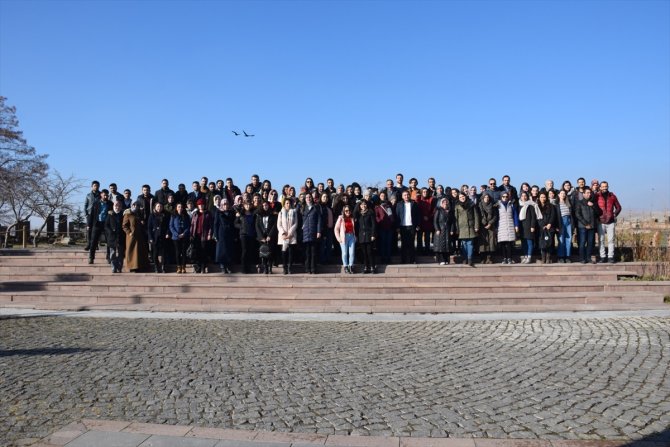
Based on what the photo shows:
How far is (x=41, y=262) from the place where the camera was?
15.0m

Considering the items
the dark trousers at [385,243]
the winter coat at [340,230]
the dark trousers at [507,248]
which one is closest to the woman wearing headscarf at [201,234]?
the winter coat at [340,230]

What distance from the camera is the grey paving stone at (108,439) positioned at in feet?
13.6

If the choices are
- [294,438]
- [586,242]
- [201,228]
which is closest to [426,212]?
[586,242]

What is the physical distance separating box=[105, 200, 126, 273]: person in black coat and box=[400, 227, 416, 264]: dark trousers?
7.42 m

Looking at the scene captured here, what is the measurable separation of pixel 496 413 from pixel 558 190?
10430 mm

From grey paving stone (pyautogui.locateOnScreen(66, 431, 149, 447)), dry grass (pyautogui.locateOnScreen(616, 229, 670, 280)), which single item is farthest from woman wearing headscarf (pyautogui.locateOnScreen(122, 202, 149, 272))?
dry grass (pyautogui.locateOnScreen(616, 229, 670, 280))

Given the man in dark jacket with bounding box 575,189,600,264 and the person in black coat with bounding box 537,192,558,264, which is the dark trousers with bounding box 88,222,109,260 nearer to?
the person in black coat with bounding box 537,192,558,264

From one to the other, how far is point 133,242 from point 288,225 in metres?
4.22

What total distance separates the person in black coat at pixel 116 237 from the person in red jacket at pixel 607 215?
1247cm

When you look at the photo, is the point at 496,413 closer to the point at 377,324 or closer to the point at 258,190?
the point at 377,324

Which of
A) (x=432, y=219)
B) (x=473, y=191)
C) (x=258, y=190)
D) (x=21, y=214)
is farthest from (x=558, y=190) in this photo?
(x=21, y=214)

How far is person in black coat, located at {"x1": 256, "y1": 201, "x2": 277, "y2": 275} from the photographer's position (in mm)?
12922

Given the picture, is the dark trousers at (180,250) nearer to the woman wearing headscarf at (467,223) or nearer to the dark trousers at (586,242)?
the woman wearing headscarf at (467,223)

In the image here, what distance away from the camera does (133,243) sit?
44.2ft
